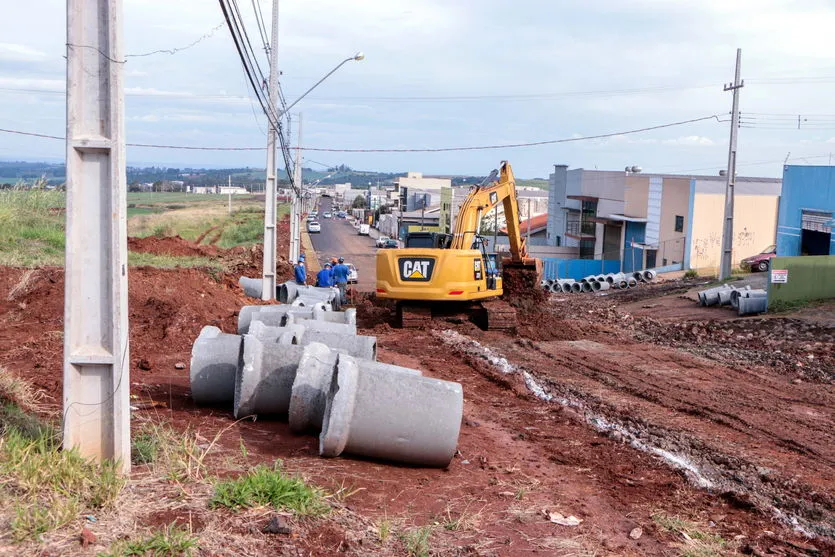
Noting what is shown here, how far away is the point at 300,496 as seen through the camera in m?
5.69

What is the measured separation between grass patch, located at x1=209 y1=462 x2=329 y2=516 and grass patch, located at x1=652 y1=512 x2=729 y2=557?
2694mm

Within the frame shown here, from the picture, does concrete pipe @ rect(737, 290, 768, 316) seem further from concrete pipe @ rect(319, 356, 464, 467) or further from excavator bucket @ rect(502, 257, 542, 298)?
concrete pipe @ rect(319, 356, 464, 467)

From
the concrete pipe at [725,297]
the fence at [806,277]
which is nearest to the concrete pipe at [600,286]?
the concrete pipe at [725,297]

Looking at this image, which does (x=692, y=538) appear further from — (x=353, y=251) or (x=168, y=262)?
(x=353, y=251)

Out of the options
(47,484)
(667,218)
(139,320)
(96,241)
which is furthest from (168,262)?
(667,218)

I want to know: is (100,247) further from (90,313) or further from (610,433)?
(610,433)

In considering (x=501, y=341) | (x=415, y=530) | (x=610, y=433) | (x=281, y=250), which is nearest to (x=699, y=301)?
(x=501, y=341)

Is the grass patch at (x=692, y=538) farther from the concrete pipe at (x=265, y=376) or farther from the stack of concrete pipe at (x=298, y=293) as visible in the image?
the stack of concrete pipe at (x=298, y=293)

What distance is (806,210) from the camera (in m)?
34.4

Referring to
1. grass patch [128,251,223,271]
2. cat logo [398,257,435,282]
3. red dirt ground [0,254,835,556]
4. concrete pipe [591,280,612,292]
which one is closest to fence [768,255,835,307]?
red dirt ground [0,254,835,556]

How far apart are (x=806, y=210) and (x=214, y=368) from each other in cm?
3148

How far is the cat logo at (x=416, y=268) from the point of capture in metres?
18.7

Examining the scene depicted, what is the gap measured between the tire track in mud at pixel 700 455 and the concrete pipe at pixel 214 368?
430 centimetres

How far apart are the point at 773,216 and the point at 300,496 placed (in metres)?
46.6
